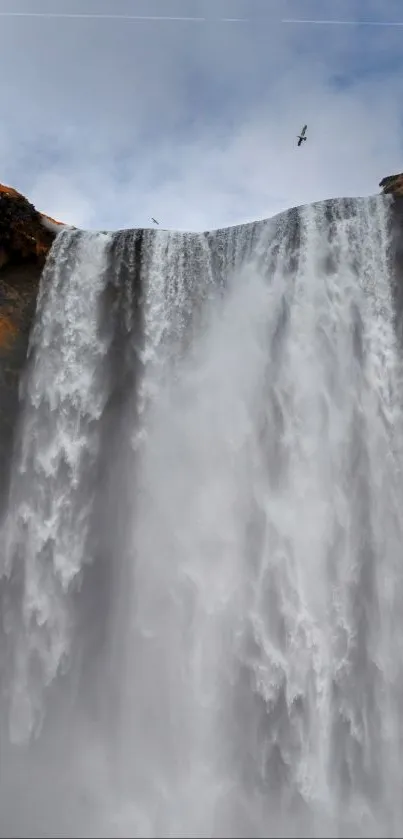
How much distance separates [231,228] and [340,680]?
9.74m

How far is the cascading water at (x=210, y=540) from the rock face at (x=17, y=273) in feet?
1.39

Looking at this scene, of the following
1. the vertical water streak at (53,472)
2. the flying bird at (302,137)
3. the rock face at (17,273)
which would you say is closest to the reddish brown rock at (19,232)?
the rock face at (17,273)

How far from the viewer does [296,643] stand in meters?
9.82

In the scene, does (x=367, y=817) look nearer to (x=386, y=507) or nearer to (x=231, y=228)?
(x=386, y=507)

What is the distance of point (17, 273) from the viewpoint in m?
13.7

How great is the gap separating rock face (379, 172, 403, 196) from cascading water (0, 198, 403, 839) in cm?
67

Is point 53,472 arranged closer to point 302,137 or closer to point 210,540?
point 210,540

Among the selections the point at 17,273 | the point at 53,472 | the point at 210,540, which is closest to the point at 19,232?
the point at 17,273

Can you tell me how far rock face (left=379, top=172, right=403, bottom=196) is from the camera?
41.5 feet

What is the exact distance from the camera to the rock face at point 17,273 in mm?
12953

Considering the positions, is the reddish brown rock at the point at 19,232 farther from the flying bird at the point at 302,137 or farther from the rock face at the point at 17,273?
the flying bird at the point at 302,137

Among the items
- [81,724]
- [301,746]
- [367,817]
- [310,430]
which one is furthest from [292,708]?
[310,430]

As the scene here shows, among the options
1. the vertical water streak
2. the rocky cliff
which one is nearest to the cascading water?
the vertical water streak

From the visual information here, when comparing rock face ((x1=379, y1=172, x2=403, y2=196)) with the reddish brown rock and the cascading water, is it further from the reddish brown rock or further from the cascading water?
the reddish brown rock
